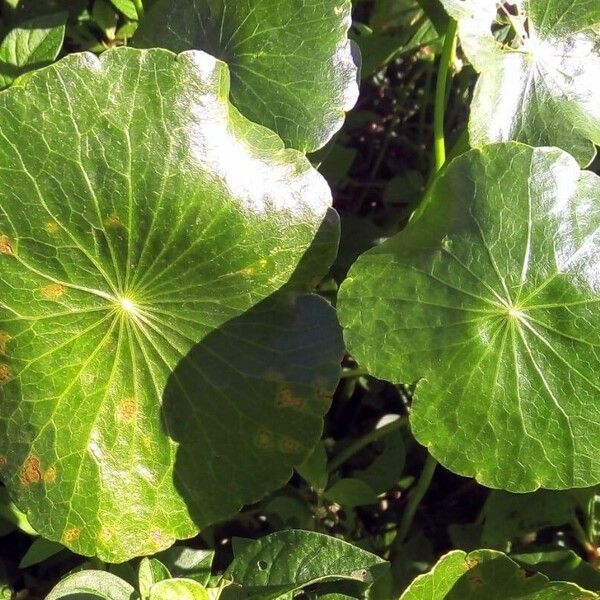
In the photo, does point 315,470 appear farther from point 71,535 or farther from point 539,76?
point 539,76

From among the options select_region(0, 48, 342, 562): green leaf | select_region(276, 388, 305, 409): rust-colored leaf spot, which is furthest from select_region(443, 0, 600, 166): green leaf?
select_region(276, 388, 305, 409): rust-colored leaf spot

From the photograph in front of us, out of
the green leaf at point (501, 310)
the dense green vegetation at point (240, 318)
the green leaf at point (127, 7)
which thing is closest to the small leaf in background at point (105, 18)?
the green leaf at point (127, 7)

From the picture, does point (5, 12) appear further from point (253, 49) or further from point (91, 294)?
→ point (91, 294)

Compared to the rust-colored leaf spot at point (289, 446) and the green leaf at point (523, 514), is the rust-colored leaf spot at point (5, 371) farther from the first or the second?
the green leaf at point (523, 514)

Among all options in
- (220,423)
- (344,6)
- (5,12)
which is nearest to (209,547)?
(220,423)

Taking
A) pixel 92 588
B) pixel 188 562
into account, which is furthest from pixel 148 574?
pixel 188 562
